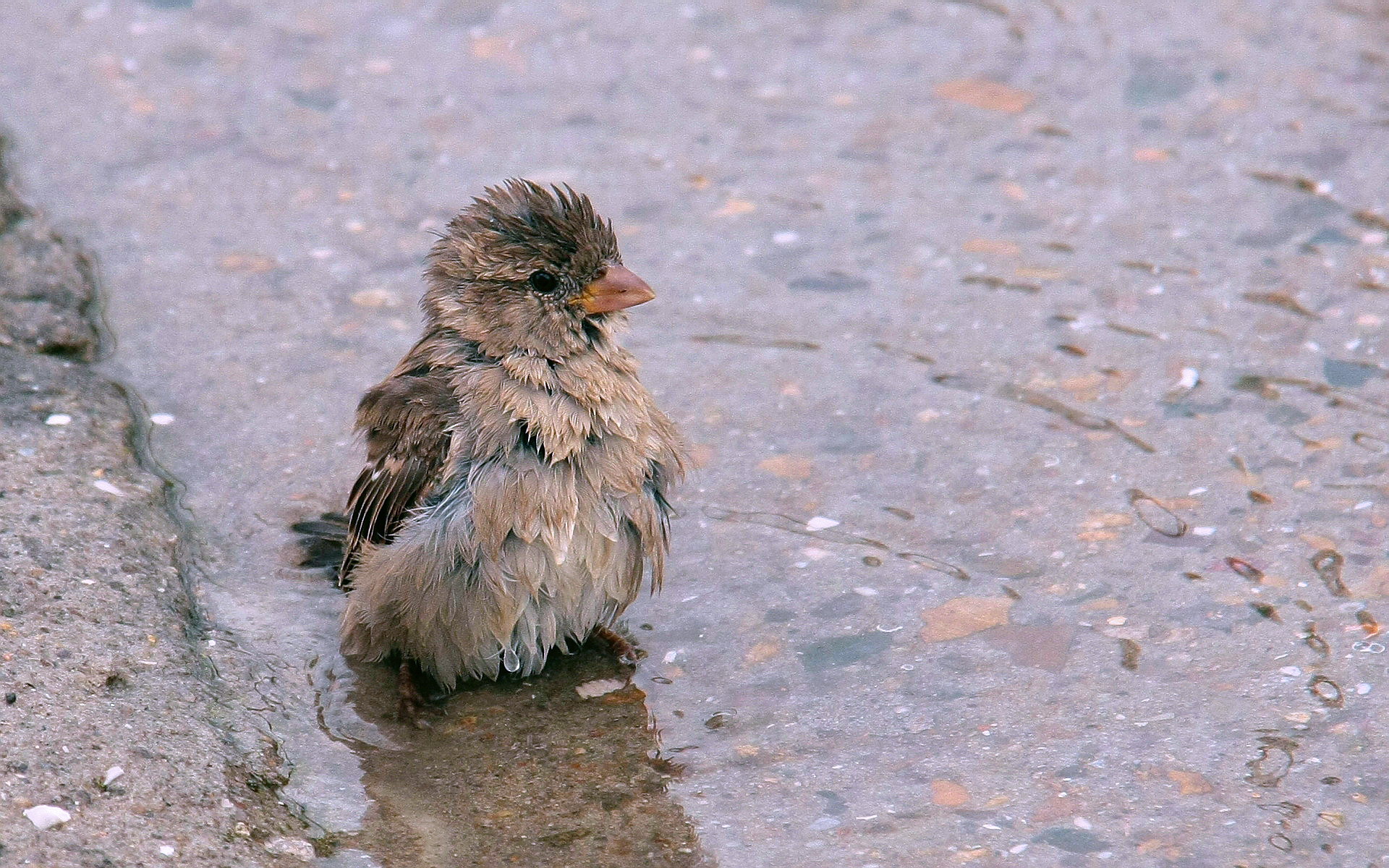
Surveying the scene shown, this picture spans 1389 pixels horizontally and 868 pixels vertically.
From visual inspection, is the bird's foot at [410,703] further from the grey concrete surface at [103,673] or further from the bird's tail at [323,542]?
the bird's tail at [323,542]

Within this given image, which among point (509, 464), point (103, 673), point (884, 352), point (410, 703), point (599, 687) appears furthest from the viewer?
point (884, 352)

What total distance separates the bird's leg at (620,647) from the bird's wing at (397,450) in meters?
0.68

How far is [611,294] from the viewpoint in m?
4.69

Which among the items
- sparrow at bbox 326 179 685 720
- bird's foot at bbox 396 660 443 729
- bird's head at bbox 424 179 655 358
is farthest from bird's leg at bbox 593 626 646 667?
bird's head at bbox 424 179 655 358

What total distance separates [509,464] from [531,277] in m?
0.62

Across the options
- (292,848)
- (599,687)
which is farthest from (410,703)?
(292,848)

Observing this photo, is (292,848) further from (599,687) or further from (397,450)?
(397,450)

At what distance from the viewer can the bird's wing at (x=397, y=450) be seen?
4445mm

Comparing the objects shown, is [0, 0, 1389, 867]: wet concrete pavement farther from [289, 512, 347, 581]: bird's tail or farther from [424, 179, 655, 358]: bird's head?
[424, 179, 655, 358]: bird's head

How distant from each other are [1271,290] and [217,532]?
393 cm

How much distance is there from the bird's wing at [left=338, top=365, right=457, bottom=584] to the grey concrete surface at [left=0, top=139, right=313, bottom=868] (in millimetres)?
557

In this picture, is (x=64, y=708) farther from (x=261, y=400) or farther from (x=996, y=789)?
(x=996, y=789)

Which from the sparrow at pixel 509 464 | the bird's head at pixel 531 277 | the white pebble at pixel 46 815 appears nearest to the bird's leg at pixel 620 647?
the sparrow at pixel 509 464

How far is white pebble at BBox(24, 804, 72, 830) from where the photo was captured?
3.69 meters
